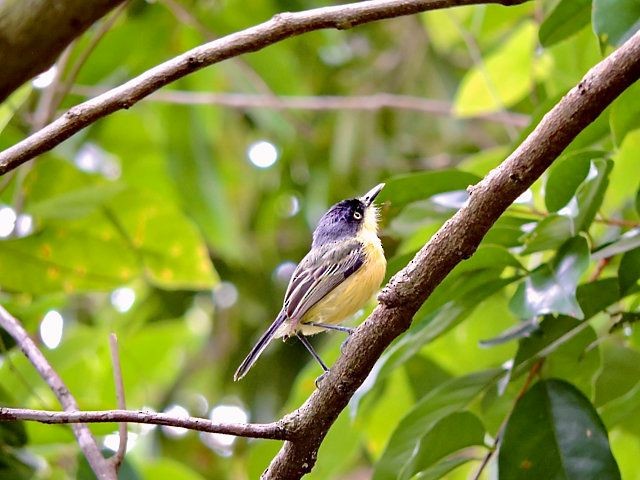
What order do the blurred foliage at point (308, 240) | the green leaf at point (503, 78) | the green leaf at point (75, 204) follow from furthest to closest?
the green leaf at point (503, 78)
the green leaf at point (75, 204)
the blurred foliage at point (308, 240)

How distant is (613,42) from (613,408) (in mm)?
906

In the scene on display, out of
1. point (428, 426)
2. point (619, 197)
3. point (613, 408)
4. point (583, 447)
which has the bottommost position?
point (583, 447)

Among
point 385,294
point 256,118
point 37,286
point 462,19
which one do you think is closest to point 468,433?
point 385,294

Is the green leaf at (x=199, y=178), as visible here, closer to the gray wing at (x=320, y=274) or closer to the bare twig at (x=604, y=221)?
the gray wing at (x=320, y=274)

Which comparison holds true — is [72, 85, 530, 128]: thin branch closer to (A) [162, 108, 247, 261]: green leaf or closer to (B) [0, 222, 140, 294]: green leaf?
(A) [162, 108, 247, 261]: green leaf

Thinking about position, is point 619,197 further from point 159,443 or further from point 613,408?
point 159,443

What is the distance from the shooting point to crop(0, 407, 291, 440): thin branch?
1.59 meters

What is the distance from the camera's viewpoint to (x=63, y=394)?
2.24 meters

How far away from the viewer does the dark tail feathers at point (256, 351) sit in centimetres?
242

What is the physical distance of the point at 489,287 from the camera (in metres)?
2.25

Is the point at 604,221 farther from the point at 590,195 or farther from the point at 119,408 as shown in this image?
the point at 119,408

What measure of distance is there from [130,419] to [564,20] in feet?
5.04

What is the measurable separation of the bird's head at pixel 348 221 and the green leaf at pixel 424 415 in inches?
32.6

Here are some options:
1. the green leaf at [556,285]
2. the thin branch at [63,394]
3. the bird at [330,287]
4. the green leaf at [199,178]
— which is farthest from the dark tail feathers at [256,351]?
the green leaf at [199,178]
